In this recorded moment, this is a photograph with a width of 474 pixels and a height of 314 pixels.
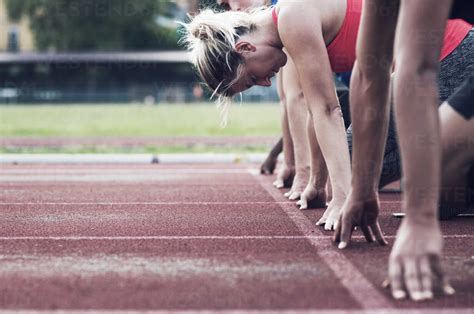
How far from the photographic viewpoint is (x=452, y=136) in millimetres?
3062

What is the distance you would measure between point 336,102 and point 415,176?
1.75 meters

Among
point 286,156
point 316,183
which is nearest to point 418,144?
point 316,183

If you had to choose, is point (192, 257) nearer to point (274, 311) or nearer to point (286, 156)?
point (274, 311)

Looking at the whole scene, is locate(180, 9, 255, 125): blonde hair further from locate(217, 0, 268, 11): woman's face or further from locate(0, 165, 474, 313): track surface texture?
locate(217, 0, 268, 11): woman's face

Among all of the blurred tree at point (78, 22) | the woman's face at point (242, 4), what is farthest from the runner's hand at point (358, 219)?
the blurred tree at point (78, 22)

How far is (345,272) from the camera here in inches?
128

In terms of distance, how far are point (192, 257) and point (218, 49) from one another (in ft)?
4.44

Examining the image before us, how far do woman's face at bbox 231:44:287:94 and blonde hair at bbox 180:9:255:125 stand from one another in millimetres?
43

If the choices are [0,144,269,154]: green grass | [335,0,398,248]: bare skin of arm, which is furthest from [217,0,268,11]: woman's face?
[0,144,269,154]: green grass

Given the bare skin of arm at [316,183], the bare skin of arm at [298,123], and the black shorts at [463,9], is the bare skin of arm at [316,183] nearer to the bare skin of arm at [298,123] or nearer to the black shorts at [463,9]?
the bare skin of arm at [298,123]

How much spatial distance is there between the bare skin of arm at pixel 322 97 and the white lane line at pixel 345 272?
0.28 metres

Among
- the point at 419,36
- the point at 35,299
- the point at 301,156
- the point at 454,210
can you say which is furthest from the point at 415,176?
the point at 301,156

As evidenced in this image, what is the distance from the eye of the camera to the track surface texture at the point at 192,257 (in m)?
2.78

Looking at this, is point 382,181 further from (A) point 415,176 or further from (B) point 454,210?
(A) point 415,176
